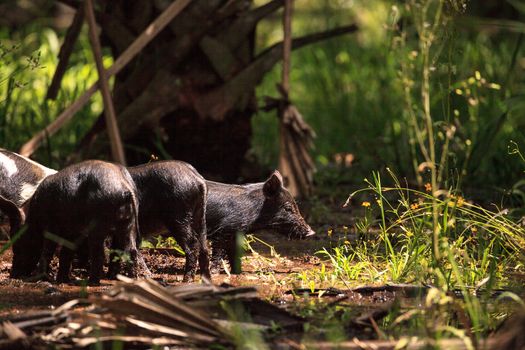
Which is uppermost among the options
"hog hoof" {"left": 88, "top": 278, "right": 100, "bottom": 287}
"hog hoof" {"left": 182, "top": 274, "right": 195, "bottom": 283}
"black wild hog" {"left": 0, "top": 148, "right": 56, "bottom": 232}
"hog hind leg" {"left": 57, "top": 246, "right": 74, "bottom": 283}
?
"black wild hog" {"left": 0, "top": 148, "right": 56, "bottom": 232}

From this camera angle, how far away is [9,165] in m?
5.62

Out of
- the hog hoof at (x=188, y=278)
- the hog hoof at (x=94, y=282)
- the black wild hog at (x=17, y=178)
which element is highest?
the black wild hog at (x=17, y=178)

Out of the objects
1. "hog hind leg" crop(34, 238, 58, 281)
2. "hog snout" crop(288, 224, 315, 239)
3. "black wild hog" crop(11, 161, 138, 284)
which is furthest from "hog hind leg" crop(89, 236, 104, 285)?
"hog snout" crop(288, 224, 315, 239)

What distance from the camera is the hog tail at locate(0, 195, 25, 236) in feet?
17.7

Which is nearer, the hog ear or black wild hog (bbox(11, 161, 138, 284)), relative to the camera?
black wild hog (bbox(11, 161, 138, 284))

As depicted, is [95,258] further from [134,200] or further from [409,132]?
[409,132]

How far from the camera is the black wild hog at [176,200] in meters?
5.25

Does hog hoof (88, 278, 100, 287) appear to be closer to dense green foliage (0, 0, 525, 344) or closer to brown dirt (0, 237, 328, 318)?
brown dirt (0, 237, 328, 318)

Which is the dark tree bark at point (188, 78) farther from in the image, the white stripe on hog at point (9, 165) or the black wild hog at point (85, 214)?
the black wild hog at point (85, 214)

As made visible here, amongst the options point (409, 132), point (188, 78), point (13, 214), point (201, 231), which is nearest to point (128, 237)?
point (201, 231)

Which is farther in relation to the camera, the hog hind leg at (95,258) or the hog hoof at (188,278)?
the hog hoof at (188,278)

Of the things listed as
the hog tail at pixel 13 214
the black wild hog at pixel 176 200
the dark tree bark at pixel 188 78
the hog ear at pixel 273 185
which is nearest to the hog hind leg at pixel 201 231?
the black wild hog at pixel 176 200

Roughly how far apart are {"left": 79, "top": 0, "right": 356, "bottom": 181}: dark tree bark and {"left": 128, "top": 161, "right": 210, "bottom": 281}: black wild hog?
2.18 m

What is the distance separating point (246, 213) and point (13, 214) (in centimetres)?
126
